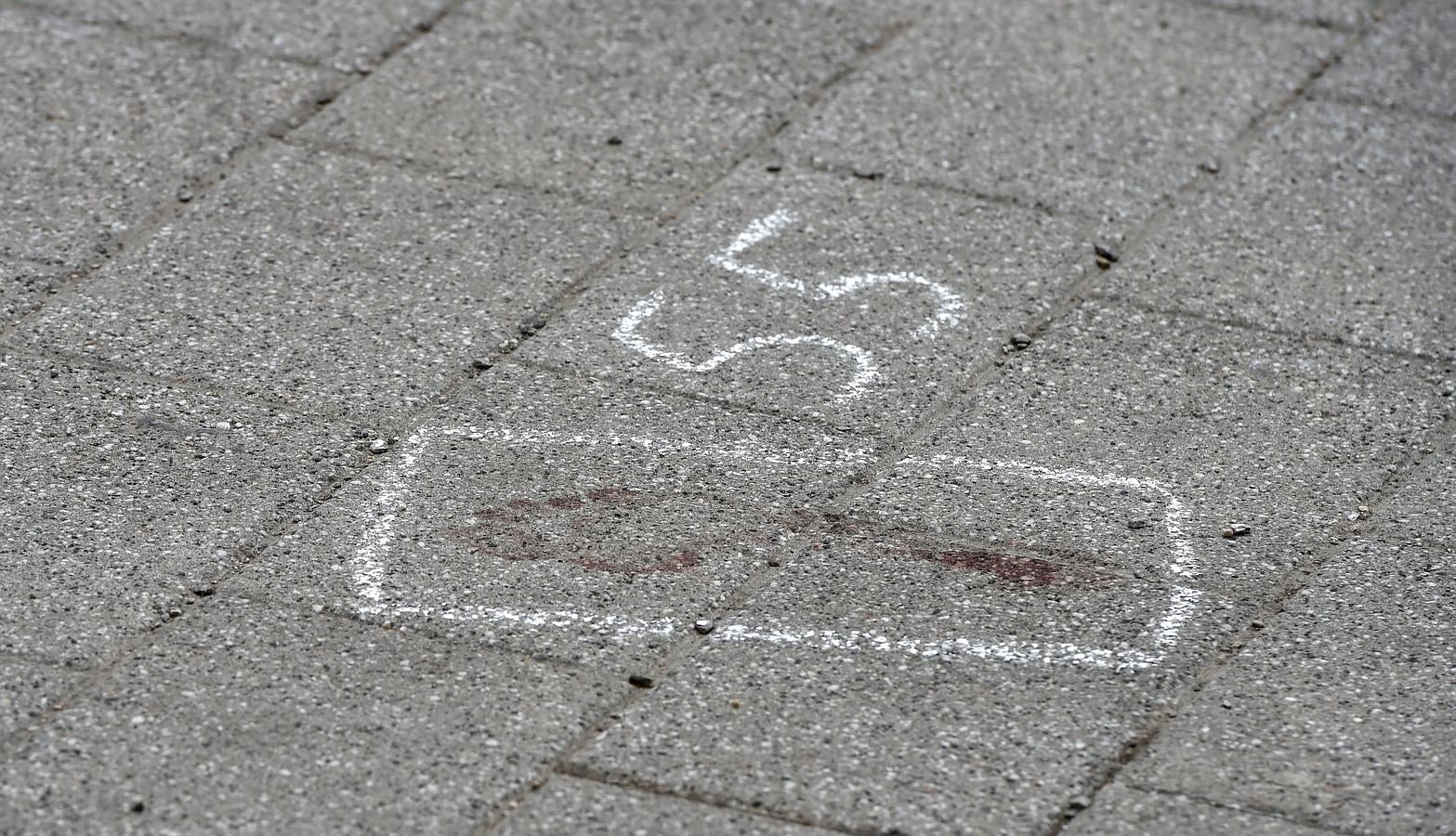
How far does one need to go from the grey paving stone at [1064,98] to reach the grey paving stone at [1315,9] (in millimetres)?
88

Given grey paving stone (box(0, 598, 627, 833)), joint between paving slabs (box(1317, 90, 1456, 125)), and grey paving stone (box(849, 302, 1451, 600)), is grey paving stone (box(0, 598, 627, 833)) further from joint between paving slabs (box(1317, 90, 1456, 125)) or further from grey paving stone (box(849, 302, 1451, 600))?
joint between paving slabs (box(1317, 90, 1456, 125))

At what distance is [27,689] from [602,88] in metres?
2.95

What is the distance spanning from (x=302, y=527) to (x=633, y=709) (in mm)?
932

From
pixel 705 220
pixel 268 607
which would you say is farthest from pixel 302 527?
pixel 705 220

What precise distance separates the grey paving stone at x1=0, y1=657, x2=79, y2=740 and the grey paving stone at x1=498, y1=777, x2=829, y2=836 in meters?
0.94

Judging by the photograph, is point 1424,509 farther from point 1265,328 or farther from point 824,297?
point 824,297

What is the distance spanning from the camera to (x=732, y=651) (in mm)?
3771

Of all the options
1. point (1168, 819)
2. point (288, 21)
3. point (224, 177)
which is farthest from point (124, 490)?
point (288, 21)

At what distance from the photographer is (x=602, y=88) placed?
5938 mm

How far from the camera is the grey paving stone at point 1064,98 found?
5.61m

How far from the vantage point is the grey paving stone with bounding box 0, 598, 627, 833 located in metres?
3.32

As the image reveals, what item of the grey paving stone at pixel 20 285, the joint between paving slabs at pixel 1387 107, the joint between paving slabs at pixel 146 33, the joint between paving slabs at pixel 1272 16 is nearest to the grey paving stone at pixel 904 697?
the grey paving stone at pixel 20 285

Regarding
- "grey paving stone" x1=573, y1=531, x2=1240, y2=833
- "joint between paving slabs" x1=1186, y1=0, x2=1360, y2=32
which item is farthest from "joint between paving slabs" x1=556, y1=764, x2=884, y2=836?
"joint between paving slabs" x1=1186, y1=0, x2=1360, y2=32

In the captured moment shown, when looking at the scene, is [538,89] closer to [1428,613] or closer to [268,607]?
[268,607]
